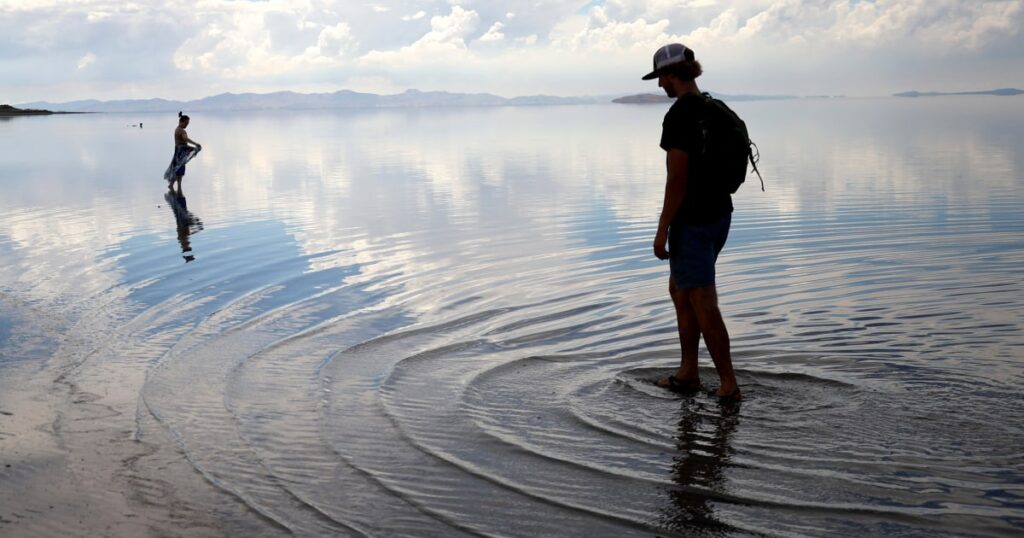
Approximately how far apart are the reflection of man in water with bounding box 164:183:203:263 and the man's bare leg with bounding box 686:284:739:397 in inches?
324

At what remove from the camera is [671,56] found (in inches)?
243

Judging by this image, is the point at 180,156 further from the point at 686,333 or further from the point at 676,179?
the point at 676,179

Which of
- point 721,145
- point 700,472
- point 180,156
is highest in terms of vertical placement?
point 721,145

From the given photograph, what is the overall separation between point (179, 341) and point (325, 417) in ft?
8.74

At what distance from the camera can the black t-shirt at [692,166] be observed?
6008 millimetres

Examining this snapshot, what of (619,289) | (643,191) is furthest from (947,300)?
(643,191)

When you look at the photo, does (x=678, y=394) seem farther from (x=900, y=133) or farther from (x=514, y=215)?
(x=900, y=133)

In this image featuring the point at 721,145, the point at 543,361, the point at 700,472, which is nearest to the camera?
the point at 700,472

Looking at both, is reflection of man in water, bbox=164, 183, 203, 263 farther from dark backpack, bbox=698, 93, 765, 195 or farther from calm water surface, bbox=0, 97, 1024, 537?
dark backpack, bbox=698, 93, 765, 195

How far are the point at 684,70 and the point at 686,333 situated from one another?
1.68 metres

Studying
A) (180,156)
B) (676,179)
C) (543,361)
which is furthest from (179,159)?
(676,179)

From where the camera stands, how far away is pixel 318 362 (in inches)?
299

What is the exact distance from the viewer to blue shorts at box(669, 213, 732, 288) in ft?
20.5

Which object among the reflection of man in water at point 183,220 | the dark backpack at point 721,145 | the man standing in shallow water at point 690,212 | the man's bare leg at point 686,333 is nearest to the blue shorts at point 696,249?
the man standing in shallow water at point 690,212
